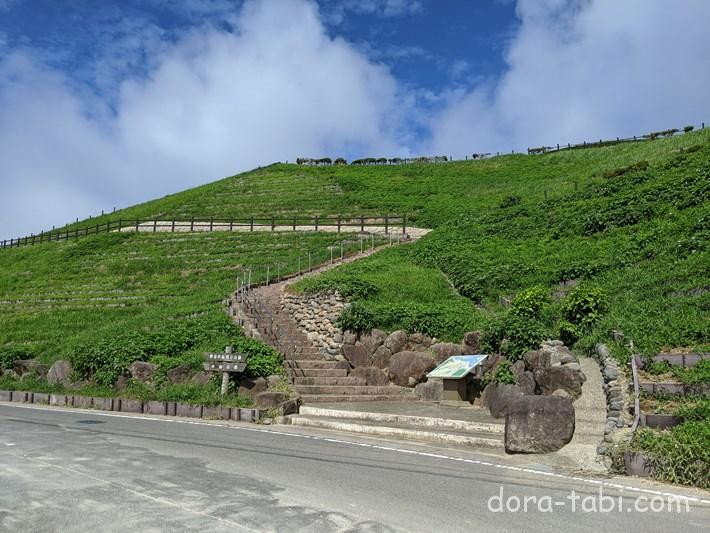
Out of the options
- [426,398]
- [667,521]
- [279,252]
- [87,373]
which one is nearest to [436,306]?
[426,398]

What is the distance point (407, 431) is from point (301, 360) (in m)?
7.10

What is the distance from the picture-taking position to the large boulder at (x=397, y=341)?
57.3 ft

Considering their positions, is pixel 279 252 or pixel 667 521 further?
pixel 279 252

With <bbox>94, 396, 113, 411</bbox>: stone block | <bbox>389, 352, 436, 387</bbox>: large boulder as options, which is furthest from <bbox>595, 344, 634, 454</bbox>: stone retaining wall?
<bbox>94, 396, 113, 411</bbox>: stone block

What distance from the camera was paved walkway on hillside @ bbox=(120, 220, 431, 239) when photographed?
134 feet

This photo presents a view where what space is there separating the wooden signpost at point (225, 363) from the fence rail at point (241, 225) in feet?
83.1

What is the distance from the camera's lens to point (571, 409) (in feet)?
32.2

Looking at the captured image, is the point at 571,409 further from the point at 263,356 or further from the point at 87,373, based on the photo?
the point at 87,373

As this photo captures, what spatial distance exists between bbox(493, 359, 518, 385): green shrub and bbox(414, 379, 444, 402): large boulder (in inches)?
75.3

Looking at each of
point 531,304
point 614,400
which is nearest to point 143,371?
point 531,304

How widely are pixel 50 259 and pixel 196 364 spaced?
3236 cm

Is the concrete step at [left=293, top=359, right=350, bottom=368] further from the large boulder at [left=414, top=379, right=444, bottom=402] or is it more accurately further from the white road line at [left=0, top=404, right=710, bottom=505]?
the white road line at [left=0, top=404, right=710, bottom=505]

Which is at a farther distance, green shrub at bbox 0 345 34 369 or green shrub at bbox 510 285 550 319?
green shrub at bbox 0 345 34 369

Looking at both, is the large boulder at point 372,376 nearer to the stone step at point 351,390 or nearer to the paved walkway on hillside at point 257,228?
the stone step at point 351,390
